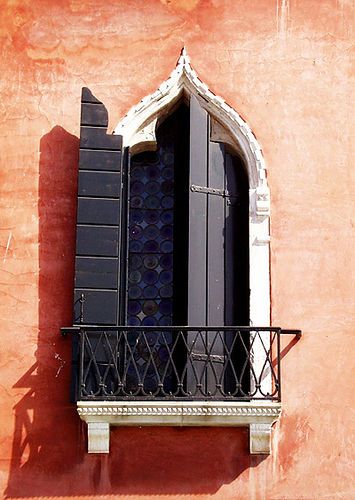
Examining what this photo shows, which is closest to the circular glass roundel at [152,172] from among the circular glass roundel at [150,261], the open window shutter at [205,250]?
the open window shutter at [205,250]

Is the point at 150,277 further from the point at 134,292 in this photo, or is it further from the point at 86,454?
the point at 86,454

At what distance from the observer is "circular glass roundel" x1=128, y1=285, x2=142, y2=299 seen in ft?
28.5

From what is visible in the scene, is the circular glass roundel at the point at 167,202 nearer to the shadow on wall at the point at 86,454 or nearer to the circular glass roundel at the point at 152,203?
the circular glass roundel at the point at 152,203

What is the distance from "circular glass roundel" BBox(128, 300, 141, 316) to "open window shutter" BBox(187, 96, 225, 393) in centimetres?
45

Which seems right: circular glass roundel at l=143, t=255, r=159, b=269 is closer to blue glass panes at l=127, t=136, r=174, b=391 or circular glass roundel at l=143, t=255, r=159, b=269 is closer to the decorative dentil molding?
blue glass panes at l=127, t=136, r=174, b=391

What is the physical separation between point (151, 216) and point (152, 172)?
0.35 m

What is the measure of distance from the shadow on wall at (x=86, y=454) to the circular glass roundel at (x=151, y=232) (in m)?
0.99

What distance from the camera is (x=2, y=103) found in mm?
8938

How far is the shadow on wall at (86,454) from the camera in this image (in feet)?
26.4

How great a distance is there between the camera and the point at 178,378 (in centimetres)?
807

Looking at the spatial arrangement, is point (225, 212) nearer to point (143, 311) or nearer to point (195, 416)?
point (143, 311)

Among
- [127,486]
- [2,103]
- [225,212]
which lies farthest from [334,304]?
[2,103]

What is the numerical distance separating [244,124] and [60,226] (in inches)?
59.8

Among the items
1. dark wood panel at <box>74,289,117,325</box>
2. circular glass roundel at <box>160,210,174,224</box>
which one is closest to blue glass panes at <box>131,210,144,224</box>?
circular glass roundel at <box>160,210,174,224</box>
